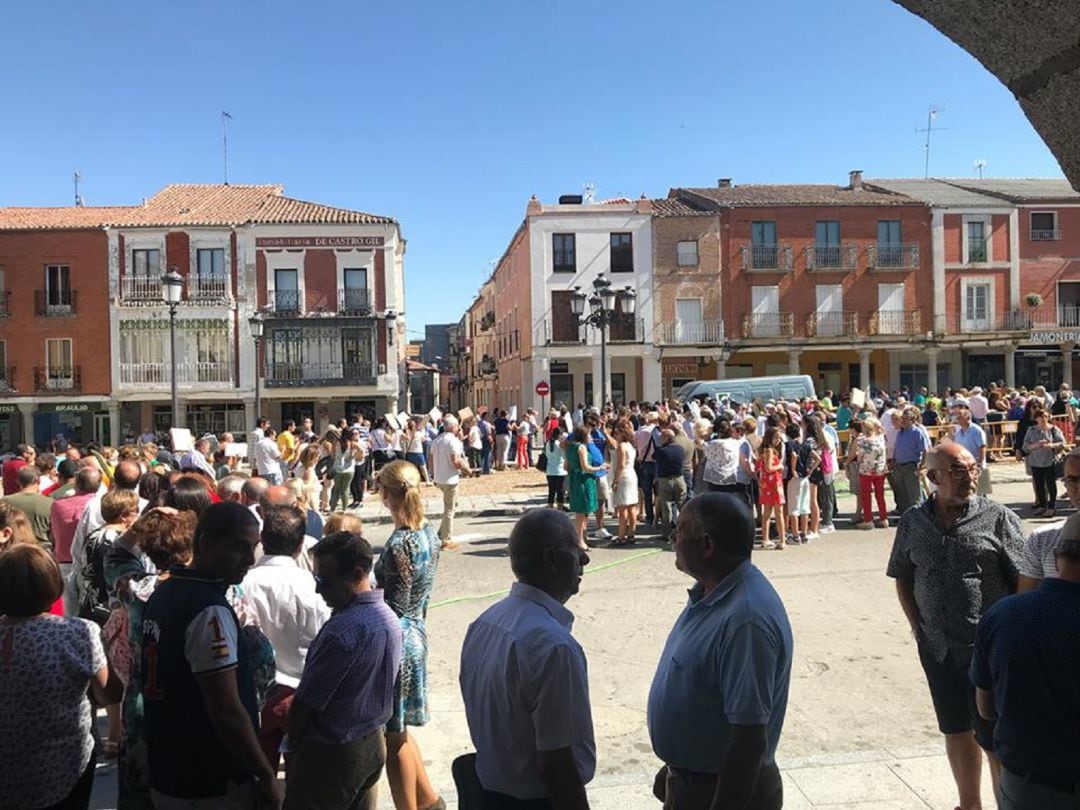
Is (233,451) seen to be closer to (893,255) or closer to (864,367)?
(864,367)

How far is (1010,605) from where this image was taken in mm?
2586

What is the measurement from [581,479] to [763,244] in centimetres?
2855

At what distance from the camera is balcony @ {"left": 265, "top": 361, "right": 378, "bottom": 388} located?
34.3 m

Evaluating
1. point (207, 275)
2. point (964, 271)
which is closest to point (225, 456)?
point (207, 275)

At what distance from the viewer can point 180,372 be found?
34219mm

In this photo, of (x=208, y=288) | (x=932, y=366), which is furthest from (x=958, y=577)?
(x=932, y=366)

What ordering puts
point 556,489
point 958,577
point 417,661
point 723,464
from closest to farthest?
point 958,577
point 417,661
point 723,464
point 556,489

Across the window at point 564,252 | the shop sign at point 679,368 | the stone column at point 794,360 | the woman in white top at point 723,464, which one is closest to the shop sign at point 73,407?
the window at point 564,252

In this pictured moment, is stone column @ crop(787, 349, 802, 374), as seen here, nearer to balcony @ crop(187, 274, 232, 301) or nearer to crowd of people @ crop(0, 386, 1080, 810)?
balcony @ crop(187, 274, 232, 301)

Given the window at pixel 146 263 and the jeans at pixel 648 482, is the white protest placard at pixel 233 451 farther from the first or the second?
the window at pixel 146 263

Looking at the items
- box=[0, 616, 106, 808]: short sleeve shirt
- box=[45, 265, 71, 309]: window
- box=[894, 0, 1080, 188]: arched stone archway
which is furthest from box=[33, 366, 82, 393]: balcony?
box=[894, 0, 1080, 188]: arched stone archway

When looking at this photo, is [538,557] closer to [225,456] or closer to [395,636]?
[395,636]

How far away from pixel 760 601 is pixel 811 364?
37099 millimetres

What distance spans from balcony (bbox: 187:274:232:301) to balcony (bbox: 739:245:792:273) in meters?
21.5
